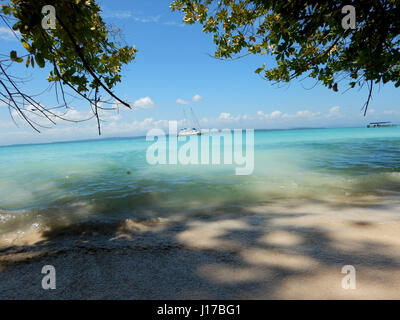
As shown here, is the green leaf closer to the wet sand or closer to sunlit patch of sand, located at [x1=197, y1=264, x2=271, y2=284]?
the wet sand

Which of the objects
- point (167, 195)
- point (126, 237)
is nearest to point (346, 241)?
point (126, 237)

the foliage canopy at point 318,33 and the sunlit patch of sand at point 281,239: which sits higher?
the foliage canopy at point 318,33

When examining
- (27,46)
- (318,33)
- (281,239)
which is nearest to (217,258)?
(281,239)

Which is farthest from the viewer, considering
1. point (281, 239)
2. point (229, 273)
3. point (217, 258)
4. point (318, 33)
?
point (318, 33)

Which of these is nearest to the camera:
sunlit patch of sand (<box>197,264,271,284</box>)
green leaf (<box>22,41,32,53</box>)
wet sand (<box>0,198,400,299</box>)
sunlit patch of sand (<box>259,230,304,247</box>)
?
wet sand (<box>0,198,400,299</box>)

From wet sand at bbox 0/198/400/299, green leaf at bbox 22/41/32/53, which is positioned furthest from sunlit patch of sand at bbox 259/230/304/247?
green leaf at bbox 22/41/32/53

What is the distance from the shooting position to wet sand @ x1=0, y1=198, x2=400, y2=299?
185 centimetres

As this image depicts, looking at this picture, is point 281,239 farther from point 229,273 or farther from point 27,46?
point 27,46

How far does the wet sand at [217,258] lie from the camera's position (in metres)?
1.85

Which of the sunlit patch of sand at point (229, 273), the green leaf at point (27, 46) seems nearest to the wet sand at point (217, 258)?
the sunlit patch of sand at point (229, 273)

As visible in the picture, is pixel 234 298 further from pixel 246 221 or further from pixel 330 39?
pixel 330 39

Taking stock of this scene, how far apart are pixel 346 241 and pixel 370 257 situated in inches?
16.6

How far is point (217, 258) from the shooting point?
95.9 inches

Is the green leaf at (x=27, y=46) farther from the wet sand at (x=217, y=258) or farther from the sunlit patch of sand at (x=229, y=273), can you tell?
the sunlit patch of sand at (x=229, y=273)
